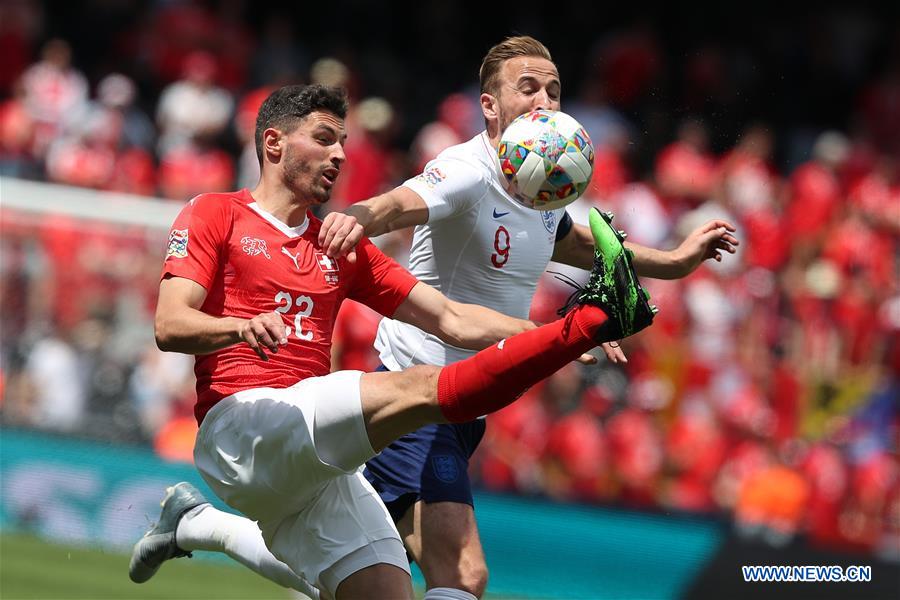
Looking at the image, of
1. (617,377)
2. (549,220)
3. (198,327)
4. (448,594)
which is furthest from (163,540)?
(617,377)

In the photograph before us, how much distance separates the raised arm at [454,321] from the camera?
593 centimetres

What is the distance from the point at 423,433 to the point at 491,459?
5389mm

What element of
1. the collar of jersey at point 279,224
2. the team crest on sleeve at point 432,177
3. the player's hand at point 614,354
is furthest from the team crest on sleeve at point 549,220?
the collar of jersey at point 279,224

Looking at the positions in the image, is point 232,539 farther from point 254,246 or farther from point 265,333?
point 265,333

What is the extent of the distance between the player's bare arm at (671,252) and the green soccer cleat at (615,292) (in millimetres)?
1561

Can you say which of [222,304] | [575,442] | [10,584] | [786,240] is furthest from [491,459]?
[222,304]

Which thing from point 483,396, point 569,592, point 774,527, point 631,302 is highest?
point 631,302

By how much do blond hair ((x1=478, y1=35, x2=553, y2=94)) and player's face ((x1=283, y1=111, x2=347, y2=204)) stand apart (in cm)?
92

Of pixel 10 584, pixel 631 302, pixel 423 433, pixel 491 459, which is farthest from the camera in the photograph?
pixel 491 459

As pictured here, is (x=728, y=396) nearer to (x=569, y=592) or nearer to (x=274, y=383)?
(x=569, y=592)

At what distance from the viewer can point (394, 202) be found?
581 cm

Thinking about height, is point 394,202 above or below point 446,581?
above

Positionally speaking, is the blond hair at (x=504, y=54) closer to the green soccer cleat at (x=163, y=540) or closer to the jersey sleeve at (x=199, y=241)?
the jersey sleeve at (x=199, y=241)

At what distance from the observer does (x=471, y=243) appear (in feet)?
20.2
